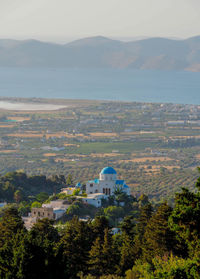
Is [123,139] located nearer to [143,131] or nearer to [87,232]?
[143,131]

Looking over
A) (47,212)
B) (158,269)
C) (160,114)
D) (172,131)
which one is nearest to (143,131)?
(172,131)

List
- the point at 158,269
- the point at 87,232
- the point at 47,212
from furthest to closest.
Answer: the point at 47,212 → the point at 87,232 → the point at 158,269

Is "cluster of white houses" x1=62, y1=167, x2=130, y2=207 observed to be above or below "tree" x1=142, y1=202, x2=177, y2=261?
below

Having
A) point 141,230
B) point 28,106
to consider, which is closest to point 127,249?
point 141,230

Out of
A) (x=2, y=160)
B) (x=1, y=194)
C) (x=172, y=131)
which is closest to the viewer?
(x=1, y=194)

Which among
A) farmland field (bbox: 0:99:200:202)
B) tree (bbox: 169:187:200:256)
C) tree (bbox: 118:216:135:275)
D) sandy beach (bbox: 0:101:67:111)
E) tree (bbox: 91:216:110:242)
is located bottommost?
farmland field (bbox: 0:99:200:202)

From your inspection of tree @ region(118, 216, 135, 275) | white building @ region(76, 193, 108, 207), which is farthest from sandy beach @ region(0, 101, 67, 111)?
tree @ region(118, 216, 135, 275)

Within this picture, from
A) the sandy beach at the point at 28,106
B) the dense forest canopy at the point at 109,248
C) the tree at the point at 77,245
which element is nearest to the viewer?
the dense forest canopy at the point at 109,248

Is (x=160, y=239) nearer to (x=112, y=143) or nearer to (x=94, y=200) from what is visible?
(x=94, y=200)

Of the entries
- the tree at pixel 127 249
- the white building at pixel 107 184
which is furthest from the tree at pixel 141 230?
the white building at pixel 107 184

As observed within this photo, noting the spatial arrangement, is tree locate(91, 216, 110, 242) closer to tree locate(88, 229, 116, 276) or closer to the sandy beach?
tree locate(88, 229, 116, 276)

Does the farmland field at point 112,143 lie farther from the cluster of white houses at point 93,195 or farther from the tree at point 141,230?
the tree at point 141,230
